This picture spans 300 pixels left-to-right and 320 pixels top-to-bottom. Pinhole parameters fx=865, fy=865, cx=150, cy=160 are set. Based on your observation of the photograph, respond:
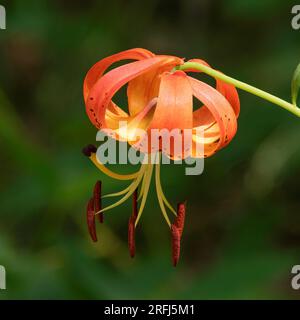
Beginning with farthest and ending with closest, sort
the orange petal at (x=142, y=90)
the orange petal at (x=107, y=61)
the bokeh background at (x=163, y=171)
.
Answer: the bokeh background at (x=163, y=171)
the orange petal at (x=142, y=90)
the orange petal at (x=107, y=61)

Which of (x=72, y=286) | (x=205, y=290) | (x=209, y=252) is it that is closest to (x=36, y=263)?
(x=72, y=286)

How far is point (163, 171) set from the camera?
268 centimetres

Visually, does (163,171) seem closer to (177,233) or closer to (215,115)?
(177,233)

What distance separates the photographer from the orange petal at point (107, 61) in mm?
1670

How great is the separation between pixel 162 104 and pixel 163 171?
121 centimetres

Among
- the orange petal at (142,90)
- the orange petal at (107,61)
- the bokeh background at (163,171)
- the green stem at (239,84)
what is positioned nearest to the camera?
the green stem at (239,84)

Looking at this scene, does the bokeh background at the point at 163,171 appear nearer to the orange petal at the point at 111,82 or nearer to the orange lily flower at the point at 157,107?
the orange lily flower at the point at 157,107

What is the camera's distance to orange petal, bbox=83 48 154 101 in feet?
5.48

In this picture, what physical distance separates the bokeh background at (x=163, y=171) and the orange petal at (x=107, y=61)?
84 cm

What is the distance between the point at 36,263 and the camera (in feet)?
8.36

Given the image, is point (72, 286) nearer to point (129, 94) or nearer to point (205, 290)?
point (205, 290)

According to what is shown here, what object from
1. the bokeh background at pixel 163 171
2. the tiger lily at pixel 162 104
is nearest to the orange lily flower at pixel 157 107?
the tiger lily at pixel 162 104

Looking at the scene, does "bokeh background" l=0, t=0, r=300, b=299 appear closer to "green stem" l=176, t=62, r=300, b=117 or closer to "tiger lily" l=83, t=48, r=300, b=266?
"tiger lily" l=83, t=48, r=300, b=266

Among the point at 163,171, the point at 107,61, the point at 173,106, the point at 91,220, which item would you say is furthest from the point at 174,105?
the point at 163,171
